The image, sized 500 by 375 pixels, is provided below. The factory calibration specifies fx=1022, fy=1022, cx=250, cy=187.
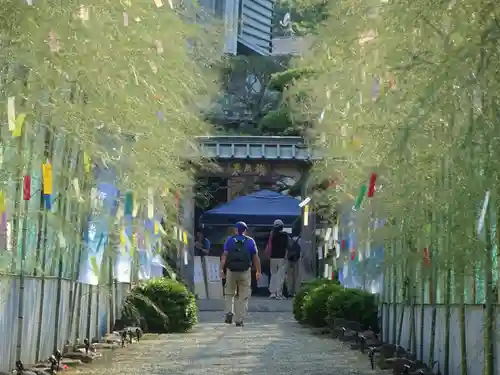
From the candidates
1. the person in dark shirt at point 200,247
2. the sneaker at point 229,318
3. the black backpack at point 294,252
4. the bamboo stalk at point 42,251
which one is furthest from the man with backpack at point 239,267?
the person in dark shirt at point 200,247

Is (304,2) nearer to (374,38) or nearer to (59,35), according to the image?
(374,38)

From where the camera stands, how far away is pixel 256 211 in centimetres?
1839

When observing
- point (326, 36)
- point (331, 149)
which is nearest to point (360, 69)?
point (326, 36)

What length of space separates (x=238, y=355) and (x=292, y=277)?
30.0ft

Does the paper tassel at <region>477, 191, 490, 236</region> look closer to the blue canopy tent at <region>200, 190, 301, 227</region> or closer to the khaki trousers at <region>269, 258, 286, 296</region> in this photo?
the khaki trousers at <region>269, 258, 286, 296</region>

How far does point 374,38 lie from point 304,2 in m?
1.90

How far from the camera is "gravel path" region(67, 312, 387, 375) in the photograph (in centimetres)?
682

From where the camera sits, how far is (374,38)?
159 inches

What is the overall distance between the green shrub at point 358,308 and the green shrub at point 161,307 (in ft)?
→ 5.30

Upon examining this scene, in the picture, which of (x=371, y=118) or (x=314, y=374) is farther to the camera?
(x=314, y=374)

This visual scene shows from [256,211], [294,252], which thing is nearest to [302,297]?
[294,252]

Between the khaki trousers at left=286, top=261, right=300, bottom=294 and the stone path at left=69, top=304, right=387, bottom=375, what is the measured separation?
19.0 feet

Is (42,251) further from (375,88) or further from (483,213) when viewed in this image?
(483,213)

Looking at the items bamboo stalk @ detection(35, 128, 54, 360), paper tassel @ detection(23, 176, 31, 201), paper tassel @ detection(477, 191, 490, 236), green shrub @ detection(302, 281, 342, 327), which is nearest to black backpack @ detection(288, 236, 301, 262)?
green shrub @ detection(302, 281, 342, 327)
